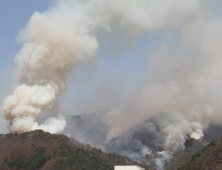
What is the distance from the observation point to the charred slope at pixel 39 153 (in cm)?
8106

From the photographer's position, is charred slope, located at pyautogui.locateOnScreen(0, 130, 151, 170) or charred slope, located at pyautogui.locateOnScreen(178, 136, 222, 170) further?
charred slope, located at pyautogui.locateOnScreen(0, 130, 151, 170)

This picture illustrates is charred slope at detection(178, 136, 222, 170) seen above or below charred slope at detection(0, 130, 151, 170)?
below

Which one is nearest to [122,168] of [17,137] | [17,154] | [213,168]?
[213,168]

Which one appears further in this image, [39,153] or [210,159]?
[39,153]

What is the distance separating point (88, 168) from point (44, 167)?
726 inches

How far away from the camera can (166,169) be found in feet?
654

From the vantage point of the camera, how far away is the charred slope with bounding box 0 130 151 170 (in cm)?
8106

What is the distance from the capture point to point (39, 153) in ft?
302

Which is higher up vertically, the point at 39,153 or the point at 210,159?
the point at 39,153

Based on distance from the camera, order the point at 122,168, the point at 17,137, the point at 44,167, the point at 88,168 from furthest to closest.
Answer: the point at 17,137, the point at 88,168, the point at 44,167, the point at 122,168

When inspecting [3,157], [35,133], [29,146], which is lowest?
[3,157]

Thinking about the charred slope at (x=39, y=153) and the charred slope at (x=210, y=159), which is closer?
the charred slope at (x=210, y=159)

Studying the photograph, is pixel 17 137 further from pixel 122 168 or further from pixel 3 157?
pixel 122 168

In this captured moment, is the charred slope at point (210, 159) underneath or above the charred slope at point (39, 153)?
underneath
